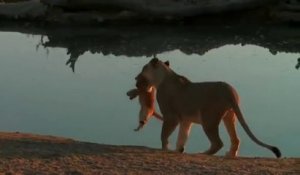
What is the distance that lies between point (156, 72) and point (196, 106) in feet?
3.47

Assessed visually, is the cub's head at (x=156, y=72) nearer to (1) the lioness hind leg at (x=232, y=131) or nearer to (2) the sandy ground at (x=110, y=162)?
(1) the lioness hind leg at (x=232, y=131)

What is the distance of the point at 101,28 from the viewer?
23.3m

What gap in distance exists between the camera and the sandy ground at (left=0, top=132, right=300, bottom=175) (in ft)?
19.6

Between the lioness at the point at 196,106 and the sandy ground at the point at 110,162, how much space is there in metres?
0.79

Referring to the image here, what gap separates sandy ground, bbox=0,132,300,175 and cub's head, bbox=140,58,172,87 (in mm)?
1702

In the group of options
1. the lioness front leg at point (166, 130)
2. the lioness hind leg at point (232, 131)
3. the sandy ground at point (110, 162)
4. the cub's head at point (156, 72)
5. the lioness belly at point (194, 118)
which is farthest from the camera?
the cub's head at point (156, 72)

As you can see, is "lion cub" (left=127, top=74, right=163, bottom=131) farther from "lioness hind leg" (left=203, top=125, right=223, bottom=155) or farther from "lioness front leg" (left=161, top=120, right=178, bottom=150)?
"lioness hind leg" (left=203, top=125, right=223, bottom=155)

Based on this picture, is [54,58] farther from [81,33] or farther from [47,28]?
[47,28]

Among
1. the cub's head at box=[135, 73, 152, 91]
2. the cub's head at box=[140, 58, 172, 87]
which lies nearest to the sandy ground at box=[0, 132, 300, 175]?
the cub's head at box=[140, 58, 172, 87]

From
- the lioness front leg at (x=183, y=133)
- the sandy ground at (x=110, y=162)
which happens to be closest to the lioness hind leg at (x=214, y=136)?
the lioness front leg at (x=183, y=133)

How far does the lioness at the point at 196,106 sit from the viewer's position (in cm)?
753

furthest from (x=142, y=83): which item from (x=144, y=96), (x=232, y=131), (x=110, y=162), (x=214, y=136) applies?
(x=110, y=162)

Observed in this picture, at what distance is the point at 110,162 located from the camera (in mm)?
6258

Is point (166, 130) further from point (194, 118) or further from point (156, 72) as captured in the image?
point (156, 72)
